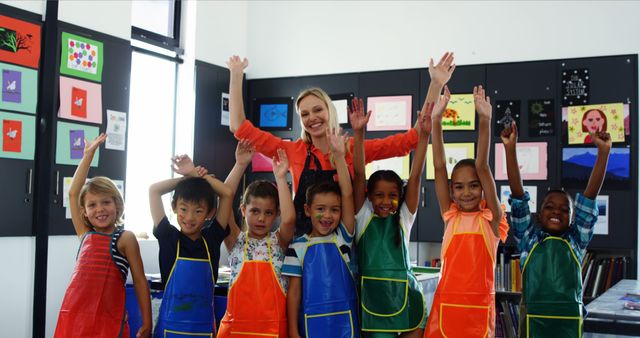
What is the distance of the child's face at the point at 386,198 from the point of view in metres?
2.67

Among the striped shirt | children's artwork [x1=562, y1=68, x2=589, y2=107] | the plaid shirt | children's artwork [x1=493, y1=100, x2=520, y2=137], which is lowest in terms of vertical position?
the striped shirt

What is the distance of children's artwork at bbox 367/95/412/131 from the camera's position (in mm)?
5461

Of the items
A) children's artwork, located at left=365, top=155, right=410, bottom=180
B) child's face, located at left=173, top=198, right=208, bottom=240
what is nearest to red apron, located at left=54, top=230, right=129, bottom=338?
child's face, located at left=173, top=198, right=208, bottom=240

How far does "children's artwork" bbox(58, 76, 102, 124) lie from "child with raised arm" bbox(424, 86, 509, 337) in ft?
8.80

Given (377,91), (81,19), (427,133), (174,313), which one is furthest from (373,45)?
(174,313)

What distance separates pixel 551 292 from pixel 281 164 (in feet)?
3.71

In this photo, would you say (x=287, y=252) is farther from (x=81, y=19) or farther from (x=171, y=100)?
(x=171, y=100)

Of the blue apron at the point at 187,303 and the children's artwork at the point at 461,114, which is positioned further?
the children's artwork at the point at 461,114

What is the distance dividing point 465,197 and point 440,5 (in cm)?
322

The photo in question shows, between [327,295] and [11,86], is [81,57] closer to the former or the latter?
[11,86]

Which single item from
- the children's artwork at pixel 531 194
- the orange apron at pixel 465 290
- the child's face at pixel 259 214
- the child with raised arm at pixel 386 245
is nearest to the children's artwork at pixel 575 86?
the children's artwork at pixel 531 194

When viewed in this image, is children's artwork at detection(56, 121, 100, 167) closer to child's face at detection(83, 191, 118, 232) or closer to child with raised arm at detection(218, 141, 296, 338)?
child's face at detection(83, 191, 118, 232)

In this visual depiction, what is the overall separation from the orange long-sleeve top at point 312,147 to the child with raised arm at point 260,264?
116mm

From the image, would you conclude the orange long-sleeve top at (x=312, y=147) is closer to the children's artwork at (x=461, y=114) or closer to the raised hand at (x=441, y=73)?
the raised hand at (x=441, y=73)
